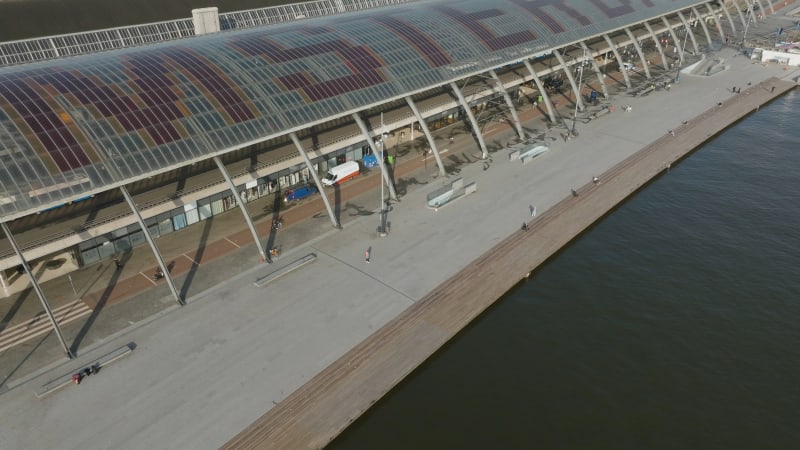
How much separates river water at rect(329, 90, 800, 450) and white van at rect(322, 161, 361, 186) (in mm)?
23867

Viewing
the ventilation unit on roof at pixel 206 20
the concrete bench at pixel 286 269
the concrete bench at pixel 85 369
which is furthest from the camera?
the ventilation unit on roof at pixel 206 20

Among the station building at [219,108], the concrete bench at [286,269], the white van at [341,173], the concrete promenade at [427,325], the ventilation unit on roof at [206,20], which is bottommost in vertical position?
the concrete promenade at [427,325]

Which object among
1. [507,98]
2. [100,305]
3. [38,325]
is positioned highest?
[507,98]

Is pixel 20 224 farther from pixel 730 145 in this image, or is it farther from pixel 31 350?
pixel 730 145

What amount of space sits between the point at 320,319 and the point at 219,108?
21.5 m

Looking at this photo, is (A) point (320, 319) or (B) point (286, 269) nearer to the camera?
(A) point (320, 319)

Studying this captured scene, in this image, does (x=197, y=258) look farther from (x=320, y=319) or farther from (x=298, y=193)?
(x=320, y=319)

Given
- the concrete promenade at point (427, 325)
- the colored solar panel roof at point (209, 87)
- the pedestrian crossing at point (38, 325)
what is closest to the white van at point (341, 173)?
the colored solar panel roof at point (209, 87)

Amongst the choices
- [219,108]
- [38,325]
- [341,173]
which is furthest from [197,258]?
[341,173]

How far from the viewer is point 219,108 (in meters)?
47.3

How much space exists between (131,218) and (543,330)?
3341 cm

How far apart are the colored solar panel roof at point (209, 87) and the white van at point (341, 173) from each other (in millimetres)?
7291

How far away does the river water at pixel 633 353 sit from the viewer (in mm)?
32281

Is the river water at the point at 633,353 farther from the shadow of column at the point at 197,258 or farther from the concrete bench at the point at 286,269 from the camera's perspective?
the shadow of column at the point at 197,258
